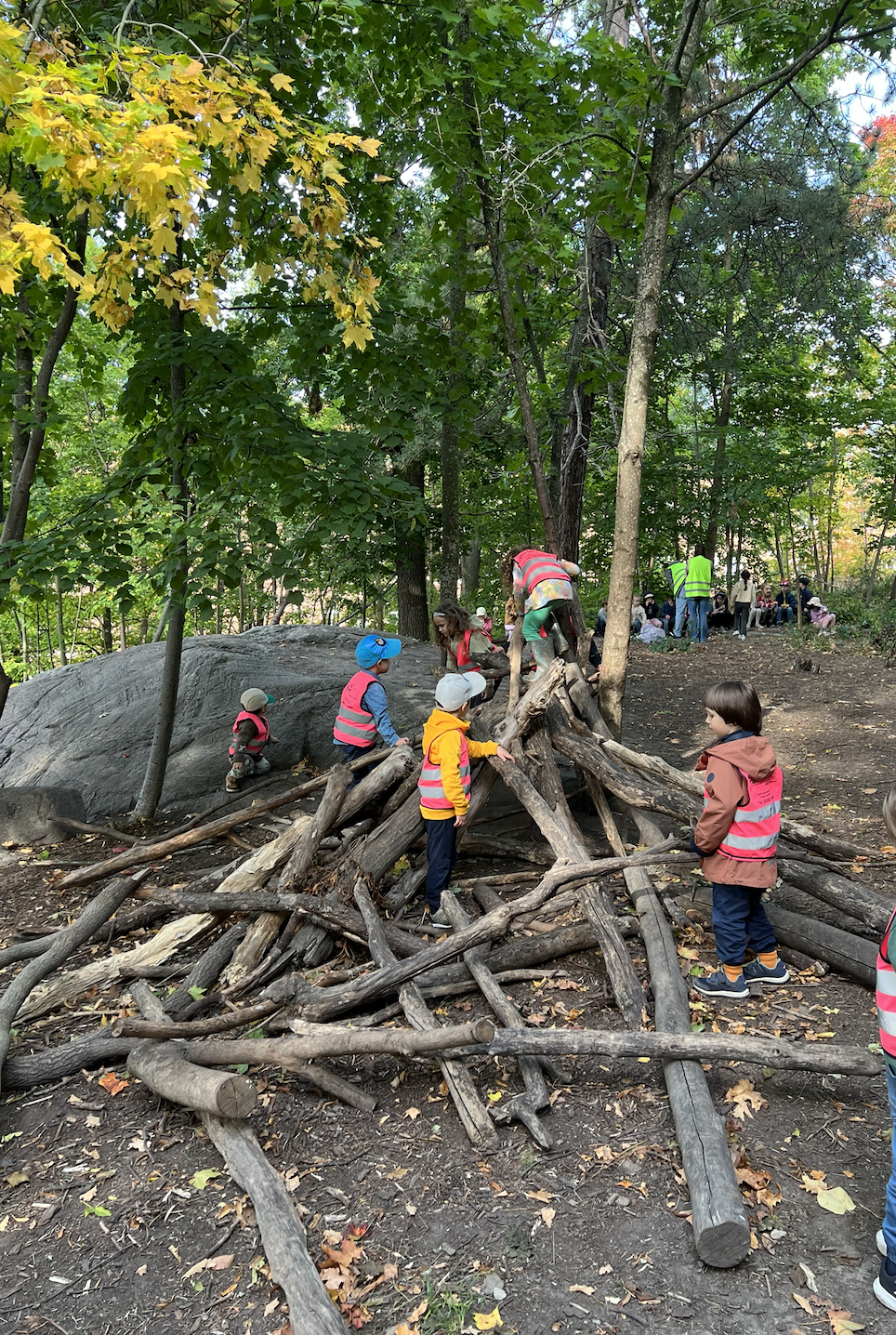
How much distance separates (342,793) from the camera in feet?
18.8

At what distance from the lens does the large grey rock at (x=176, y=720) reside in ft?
27.4

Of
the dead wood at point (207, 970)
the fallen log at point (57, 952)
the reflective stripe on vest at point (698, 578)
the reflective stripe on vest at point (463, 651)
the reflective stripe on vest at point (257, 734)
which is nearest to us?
the fallen log at point (57, 952)

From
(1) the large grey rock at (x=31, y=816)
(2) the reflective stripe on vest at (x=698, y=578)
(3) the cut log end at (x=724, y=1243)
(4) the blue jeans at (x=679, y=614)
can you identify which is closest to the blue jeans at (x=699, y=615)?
(2) the reflective stripe on vest at (x=698, y=578)

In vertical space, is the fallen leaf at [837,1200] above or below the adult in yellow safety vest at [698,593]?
below

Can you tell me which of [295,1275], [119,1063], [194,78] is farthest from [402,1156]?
[194,78]

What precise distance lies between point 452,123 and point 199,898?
6657mm

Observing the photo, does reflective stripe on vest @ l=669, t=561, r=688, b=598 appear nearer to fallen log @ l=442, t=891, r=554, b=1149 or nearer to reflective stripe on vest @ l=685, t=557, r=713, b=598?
reflective stripe on vest @ l=685, t=557, r=713, b=598

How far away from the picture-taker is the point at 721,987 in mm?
4305

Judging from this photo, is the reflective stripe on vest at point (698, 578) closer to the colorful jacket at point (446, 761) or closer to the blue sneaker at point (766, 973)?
the colorful jacket at point (446, 761)

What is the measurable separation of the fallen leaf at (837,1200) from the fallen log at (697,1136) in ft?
1.09

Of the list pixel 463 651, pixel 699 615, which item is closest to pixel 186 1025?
pixel 463 651

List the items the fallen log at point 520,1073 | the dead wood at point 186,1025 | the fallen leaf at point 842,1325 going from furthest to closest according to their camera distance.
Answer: the dead wood at point 186,1025 → the fallen log at point 520,1073 → the fallen leaf at point 842,1325

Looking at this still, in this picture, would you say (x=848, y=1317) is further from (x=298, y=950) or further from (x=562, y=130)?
(x=562, y=130)

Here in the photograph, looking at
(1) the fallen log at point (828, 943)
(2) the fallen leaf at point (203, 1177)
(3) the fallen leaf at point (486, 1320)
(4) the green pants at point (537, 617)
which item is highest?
(4) the green pants at point (537, 617)
